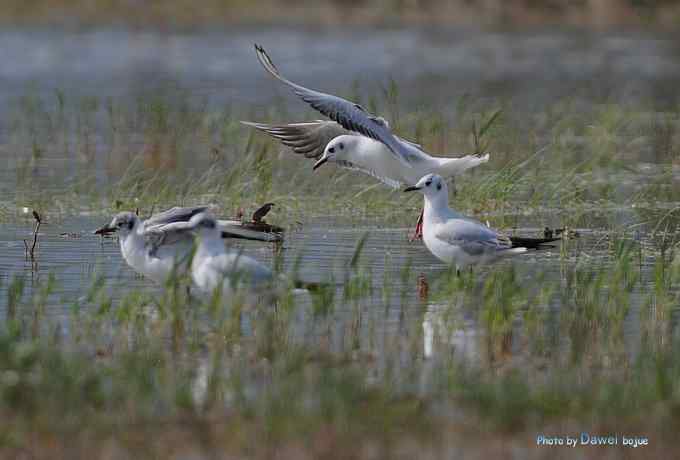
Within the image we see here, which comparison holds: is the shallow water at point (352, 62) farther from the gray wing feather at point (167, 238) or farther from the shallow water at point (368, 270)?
the gray wing feather at point (167, 238)

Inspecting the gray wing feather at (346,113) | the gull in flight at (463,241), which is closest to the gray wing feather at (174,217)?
the gull in flight at (463,241)

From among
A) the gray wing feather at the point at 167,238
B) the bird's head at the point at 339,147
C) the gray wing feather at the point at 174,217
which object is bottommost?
the gray wing feather at the point at 167,238

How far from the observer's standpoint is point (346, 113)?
11.3 meters

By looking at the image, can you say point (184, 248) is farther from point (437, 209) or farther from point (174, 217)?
point (437, 209)

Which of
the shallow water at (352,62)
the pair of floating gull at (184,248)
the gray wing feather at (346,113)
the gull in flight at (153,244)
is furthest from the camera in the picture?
the shallow water at (352,62)

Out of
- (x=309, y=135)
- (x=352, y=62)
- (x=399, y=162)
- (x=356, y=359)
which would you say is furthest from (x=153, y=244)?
(x=352, y=62)

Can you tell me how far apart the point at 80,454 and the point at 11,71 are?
74.4 ft

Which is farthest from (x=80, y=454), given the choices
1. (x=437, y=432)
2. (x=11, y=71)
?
(x=11, y=71)

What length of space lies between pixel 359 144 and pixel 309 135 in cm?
98

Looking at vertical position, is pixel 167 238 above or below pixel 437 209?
below

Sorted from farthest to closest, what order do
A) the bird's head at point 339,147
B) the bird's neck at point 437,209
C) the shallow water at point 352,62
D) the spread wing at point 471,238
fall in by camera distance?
the shallow water at point 352,62 → the bird's head at point 339,147 → the bird's neck at point 437,209 → the spread wing at point 471,238

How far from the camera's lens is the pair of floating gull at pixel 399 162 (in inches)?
381

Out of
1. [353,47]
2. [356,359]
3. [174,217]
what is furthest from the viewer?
[353,47]

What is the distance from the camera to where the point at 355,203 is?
44.8ft
